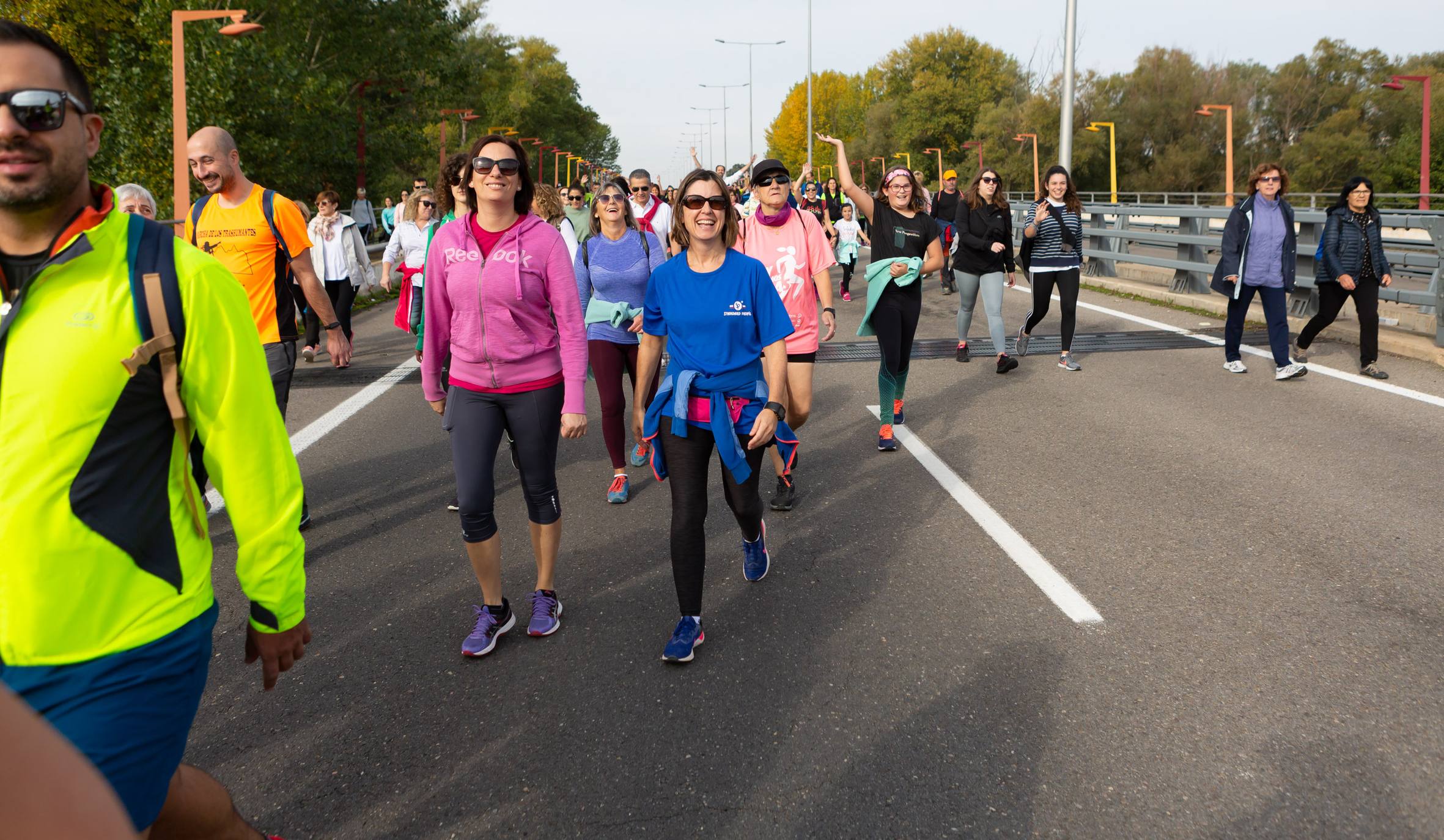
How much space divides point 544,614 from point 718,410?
1089 mm

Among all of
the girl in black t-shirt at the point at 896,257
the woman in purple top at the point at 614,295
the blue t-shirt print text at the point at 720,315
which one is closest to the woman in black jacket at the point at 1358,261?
the girl in black t-shirt at the point at 896,257

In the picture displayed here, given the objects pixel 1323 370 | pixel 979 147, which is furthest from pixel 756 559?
pixel 979 147

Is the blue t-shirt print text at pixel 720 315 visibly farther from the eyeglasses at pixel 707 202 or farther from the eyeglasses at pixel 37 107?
the eyeglasses at pixel 37 107

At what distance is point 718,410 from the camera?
406 centimetres

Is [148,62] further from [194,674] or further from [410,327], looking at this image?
[194,674]

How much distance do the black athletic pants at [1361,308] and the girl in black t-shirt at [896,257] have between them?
4131 millimetres

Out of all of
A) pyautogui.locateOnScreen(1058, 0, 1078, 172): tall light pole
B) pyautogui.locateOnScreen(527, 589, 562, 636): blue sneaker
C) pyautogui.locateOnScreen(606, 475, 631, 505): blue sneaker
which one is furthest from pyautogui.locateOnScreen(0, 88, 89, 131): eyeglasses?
pyautogui.locateOnScreen(1058, 0, 1078, 172): tall light pole

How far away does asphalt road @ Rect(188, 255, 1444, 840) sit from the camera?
2965mm

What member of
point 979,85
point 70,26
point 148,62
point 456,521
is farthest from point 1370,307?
point 979,85

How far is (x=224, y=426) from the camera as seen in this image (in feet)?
6.44

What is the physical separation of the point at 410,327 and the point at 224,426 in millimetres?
4828

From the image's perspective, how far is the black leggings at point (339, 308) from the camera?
1177 centimetres

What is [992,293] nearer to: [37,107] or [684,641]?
[684,641]

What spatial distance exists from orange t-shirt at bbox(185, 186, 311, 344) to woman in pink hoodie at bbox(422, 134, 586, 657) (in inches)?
68.4
